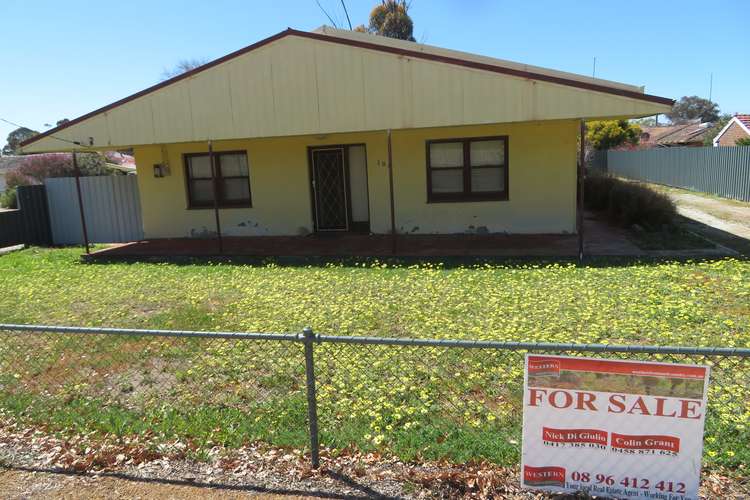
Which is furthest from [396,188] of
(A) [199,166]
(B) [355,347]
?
(B) [355,347]

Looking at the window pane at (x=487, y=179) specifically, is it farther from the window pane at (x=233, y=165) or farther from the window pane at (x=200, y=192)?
the window pane at (x=200, y=192)

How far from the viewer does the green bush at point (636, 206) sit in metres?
12.5

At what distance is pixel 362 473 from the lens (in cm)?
346

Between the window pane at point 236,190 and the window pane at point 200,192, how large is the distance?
423 mm

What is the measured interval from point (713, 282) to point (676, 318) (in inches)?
81.8

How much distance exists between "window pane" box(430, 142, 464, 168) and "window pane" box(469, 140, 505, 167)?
269mm

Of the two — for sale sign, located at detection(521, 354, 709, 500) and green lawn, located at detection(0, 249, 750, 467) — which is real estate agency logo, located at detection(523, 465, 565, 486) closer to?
for sale sign, located at detection(521, 354, 709, 500)

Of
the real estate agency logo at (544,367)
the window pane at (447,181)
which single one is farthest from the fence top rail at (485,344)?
the window pane at (447,181)

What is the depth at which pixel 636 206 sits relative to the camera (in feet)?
A: 42.5

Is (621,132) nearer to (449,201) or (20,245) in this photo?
(449,201)

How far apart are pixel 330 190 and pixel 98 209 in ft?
22.5

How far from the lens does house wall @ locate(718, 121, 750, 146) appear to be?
3623 cm

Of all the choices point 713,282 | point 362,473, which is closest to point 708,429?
point 362,473

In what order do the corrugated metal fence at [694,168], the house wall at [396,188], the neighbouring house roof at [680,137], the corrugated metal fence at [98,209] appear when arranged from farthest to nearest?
1. the neighbouring house roof at [680,137]
2. the corrugated metal fence at [694,168]
3. the corrugated metal fence at [98,209]
4. the house wall at [396,188]
